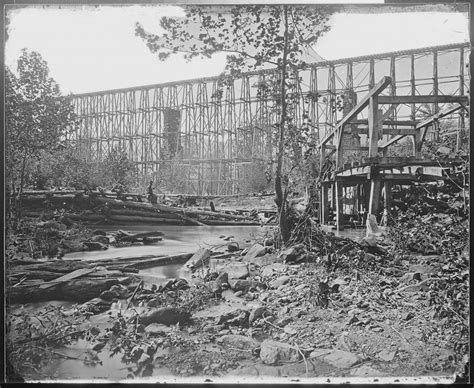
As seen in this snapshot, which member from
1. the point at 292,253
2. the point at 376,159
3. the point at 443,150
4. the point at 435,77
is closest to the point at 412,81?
the point at 435,77

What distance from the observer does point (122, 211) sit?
11.0ft

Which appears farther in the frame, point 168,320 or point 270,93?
point 270,93

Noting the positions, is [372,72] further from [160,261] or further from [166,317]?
[166,317]

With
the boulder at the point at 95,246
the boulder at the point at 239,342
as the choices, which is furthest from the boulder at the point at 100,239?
the boulder at the point at 239,342

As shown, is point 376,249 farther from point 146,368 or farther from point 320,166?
point 146,368

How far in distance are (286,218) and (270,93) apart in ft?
3.56

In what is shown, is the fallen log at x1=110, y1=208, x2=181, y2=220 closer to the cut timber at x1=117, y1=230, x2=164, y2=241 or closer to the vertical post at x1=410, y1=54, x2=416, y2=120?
the cut timber at x1=117, y1=230, x2=164, y2=241

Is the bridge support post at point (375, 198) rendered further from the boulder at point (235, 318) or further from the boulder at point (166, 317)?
the boulder at point (166, 317)

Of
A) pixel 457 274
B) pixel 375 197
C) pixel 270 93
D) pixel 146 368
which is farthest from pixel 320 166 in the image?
pixel 146 368

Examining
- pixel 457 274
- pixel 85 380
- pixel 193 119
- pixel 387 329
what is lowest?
pixel 85 380

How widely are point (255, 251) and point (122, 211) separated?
118 cm

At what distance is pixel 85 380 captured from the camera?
310cm

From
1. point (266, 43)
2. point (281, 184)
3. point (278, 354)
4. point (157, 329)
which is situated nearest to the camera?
point (278, 354)

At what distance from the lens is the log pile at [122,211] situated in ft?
10.6
